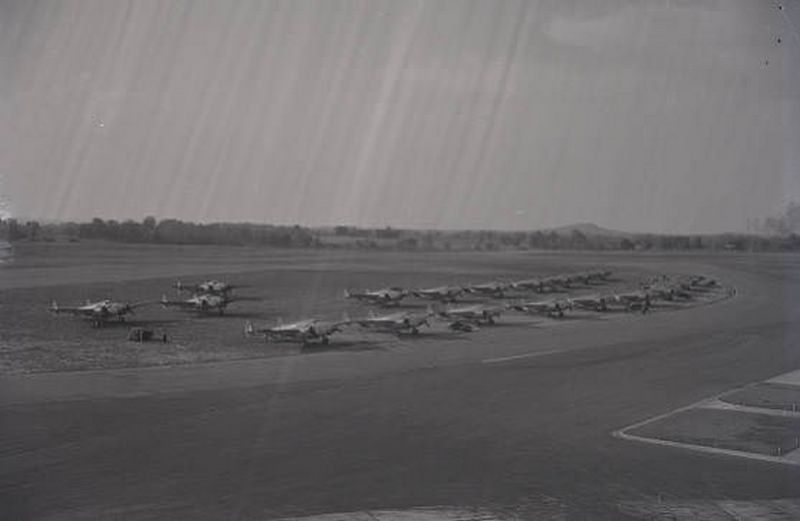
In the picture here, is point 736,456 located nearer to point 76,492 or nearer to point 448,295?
point 76,492

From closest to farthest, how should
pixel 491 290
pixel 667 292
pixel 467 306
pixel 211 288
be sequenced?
pixel 211 288, pixel 467 306, pixel 491 290, pixel 667 292

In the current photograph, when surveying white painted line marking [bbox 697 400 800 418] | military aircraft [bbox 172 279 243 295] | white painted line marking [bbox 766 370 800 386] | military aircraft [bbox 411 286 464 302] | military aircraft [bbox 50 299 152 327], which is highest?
military aircraft [bbox 172 279 243 295]

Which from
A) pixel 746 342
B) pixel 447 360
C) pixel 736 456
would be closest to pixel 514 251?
pixel 746 342

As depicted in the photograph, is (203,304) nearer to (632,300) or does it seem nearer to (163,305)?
(163,305)

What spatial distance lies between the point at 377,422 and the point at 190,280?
164 feet

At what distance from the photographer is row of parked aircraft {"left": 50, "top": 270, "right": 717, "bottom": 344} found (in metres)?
45.1

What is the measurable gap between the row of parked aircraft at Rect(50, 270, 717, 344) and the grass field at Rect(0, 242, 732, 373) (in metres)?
0.97

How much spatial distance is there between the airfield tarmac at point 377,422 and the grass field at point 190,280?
1.44ft

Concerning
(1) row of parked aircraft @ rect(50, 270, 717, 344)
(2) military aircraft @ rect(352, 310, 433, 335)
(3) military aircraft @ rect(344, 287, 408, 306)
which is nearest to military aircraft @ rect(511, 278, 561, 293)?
(1) row of parked aircraft @ rect(50, 270, 717, 344)

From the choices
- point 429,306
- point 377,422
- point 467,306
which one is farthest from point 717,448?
point 467,306

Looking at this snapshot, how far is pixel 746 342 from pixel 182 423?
38.8m

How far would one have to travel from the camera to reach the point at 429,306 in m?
56.4

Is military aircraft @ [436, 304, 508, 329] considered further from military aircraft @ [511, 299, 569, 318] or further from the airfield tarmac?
military aircraft @ [511, 299, 569, 318]

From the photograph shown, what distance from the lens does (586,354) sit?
42.2 meters
